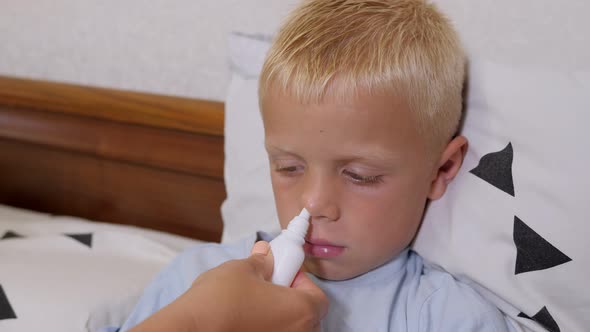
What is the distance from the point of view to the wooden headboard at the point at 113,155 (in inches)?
48.3

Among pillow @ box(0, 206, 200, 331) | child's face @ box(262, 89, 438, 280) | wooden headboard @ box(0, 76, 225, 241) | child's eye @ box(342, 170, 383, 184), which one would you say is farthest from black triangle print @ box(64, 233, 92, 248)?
child's eye @ box(342, 170, 383, 184)

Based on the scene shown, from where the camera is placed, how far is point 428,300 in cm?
80

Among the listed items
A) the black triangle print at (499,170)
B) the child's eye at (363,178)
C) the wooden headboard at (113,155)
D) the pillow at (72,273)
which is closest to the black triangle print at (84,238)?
the pillow at (72,273)

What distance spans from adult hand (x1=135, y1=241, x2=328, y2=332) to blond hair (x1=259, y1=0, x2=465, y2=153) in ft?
0.72

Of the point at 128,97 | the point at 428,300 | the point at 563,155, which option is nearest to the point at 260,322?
the point at 428,300

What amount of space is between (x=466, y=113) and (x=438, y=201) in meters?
0.12

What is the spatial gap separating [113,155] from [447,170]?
731mm

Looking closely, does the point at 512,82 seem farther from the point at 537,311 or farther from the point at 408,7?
the point at 537,311

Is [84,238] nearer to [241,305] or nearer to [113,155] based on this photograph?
[113,155]

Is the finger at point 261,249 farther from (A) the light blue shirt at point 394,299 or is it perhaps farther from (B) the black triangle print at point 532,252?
(B) the black triangle print at point 532,252

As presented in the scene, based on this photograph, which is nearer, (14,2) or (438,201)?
(438,201)

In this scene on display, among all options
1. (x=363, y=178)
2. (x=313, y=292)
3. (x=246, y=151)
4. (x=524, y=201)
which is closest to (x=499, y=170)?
(x=524, y=201)

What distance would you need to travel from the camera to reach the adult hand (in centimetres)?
55

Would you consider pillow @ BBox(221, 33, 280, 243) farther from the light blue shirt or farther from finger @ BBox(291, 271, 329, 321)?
finger @ BBox(291, 271, 329, 321)
